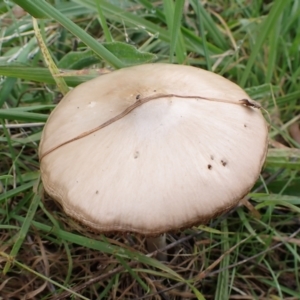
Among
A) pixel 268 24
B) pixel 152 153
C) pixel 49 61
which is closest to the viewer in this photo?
pixel 152 153

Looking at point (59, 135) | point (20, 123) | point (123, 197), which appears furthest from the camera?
point (20, 123)

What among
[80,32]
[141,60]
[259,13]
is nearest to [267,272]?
[141,60]

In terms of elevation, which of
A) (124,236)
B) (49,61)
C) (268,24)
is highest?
(268,24)

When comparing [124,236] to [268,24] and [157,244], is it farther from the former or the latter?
[268,24]

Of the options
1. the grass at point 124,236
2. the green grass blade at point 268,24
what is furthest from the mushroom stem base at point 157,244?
the green grass blade at point 268,24

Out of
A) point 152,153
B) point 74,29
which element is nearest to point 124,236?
point 152,153

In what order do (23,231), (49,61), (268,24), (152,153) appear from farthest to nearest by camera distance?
(268,24), (49,61), (23,231), (152,153)

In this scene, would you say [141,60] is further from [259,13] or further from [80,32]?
[259,13]

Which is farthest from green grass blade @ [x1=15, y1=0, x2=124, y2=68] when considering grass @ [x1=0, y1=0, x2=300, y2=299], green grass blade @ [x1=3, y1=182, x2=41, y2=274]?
green grass blade @ [x1=3, y1=182, x2=41, y2=274]

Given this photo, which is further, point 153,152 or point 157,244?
point 157,244
